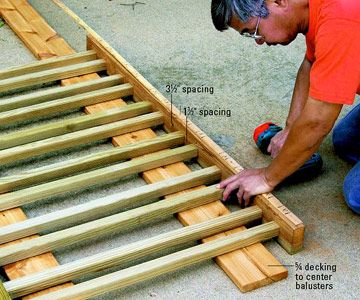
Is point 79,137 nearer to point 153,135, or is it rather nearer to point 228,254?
point 153,135

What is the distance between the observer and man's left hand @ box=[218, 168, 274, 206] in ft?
7.64

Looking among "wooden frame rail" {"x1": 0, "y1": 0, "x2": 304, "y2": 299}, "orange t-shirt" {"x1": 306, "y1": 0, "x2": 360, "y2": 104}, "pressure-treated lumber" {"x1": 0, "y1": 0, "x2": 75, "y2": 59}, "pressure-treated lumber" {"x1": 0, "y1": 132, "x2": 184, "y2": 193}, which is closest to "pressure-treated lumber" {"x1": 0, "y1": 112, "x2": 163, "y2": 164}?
"wooden frame rail" {"x1": 0, "y1": 0, "x2": 304, "y2": 299}

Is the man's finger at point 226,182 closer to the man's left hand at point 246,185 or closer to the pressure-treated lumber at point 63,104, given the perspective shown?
the man's left hand at point 246,185

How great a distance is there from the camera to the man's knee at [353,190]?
2.36 metres

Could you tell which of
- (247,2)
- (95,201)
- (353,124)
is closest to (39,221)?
(95,201)

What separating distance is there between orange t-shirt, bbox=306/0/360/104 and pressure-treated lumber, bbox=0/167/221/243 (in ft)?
2.18

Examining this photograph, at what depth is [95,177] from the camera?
97.7 inches

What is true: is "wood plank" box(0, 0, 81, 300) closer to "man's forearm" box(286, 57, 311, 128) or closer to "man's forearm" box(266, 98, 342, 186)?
"man's forearm" box(266, 98, 342, 186)

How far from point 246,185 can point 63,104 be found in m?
1.01

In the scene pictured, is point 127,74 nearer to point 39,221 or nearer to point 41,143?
point 41,143

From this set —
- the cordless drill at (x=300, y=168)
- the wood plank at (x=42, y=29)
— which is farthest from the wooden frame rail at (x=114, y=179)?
the cordless drill at (x=300, y=168)

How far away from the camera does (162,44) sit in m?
3.67

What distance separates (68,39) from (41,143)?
3.83ft

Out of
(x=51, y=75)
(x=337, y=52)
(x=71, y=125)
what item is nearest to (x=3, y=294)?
(x=71, y=125)
